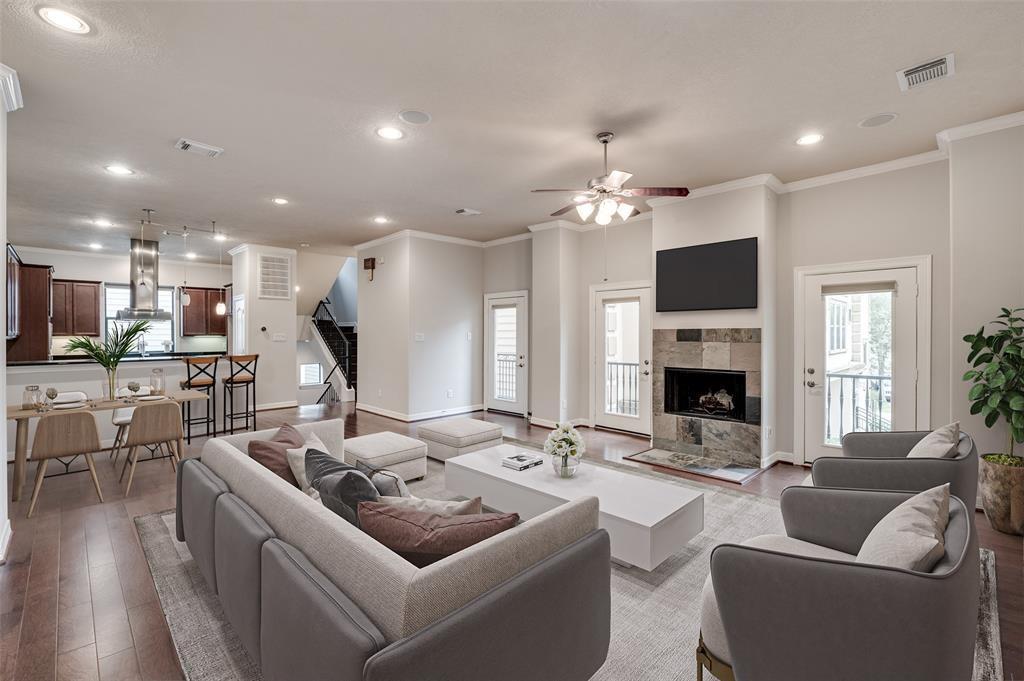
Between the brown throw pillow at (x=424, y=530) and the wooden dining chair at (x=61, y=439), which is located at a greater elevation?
the brown throw pillow at (x=424, y=530)

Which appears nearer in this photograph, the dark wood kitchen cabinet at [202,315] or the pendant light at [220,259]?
the pendant light at [220,259]

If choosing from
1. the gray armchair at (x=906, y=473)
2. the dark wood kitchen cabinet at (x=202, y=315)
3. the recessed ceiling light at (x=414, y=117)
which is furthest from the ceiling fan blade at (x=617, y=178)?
the dark wood kitchen cabinet at (x=202, y=315)

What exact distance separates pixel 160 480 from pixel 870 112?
21.1ft

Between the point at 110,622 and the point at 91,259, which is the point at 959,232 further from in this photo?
the point at 91,259

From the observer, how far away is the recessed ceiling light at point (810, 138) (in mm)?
3641

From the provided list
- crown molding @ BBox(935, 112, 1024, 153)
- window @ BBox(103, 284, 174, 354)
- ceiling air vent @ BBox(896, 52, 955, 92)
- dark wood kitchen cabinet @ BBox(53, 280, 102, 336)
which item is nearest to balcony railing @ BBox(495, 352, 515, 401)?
crown molding @ BBox(935, 112, 1024, 153)

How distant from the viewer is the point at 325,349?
408 inches

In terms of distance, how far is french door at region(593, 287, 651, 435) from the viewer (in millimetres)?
6098

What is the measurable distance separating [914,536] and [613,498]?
1.63 m

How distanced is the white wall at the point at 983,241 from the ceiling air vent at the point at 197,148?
586 cm

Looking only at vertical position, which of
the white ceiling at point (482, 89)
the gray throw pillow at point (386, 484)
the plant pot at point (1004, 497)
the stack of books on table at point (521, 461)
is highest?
the white ceiling at point (482, 89)

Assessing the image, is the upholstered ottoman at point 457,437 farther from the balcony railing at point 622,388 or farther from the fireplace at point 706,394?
the balcony railing at point 622,388

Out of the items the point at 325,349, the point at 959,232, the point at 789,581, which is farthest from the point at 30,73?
the point at 325,349

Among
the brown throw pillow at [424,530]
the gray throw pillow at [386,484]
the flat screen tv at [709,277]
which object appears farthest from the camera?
the flat screen tv at [709,277]
